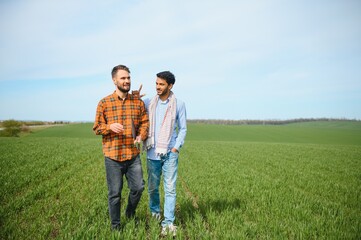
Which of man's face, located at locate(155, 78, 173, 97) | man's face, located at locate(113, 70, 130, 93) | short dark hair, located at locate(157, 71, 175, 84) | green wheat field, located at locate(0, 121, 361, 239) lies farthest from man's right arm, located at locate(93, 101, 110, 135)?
green wheat field, located at locate(0, 121, 361, 239)

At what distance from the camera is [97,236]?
420 centimetres

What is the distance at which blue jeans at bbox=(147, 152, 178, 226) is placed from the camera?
462 cm

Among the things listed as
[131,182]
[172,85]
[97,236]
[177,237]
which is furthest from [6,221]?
[172,85]

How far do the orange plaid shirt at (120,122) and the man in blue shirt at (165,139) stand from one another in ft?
1.13

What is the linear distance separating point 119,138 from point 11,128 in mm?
57410

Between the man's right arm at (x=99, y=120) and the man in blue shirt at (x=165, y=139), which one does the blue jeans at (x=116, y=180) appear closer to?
the man in blue shirt at (x=165, y=139)

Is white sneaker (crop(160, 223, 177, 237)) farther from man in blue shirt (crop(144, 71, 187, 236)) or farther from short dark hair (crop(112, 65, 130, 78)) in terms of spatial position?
short dark hair (crop(112, 65, 130, 78))

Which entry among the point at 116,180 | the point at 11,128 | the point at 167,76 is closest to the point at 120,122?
the point at 116,180

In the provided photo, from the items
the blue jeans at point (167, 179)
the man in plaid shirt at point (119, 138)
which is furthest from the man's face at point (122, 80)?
the blue jeans at point (167, 179)

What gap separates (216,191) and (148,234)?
3448 millimetres

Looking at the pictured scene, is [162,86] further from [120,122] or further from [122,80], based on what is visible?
[120,122]

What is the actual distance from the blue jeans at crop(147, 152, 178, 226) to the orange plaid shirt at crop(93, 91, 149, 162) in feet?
1.73

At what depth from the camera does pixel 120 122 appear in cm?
437

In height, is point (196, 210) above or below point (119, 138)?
below
